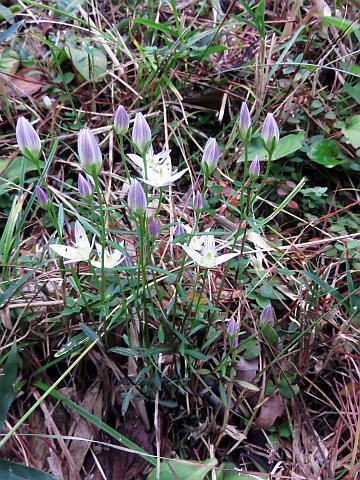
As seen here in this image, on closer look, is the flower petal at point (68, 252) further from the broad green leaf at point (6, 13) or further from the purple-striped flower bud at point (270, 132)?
the broad green leaf at point (6, 13)

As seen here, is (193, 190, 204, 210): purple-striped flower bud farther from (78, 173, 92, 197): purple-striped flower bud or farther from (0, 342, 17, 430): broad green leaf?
(0, 342, 17, 430): broad green leaf

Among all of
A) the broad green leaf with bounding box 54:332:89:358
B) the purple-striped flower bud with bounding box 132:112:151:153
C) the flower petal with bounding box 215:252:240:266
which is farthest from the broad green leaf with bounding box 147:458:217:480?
the purple-striped flower bud with bounding box 132:112:151:153

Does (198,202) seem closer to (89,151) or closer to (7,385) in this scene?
(89,151)

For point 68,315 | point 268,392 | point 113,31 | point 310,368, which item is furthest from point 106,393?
point 113,31

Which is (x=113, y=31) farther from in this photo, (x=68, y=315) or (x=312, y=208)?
(x=68, y=315)

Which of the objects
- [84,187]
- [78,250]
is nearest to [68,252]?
[78,250]
